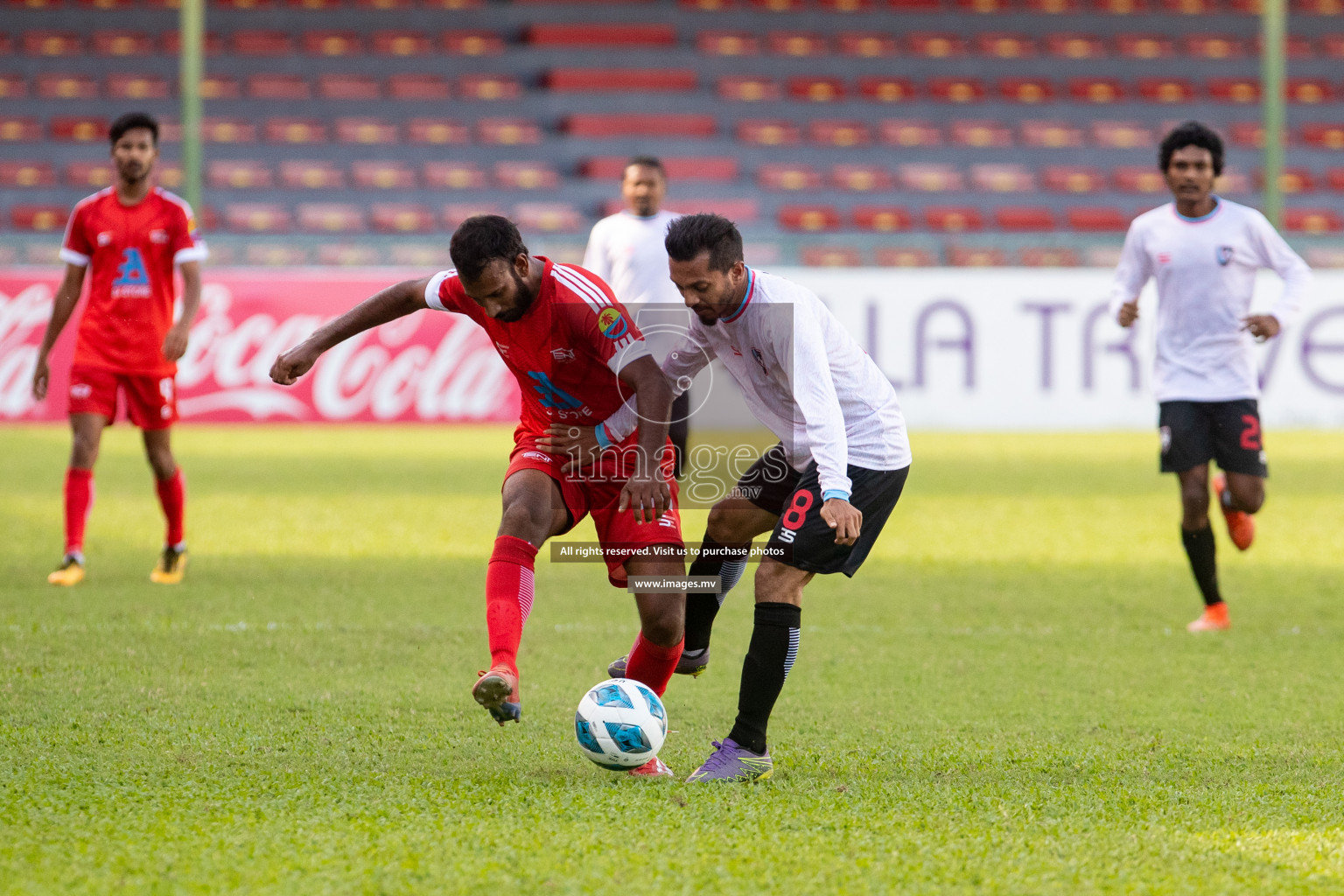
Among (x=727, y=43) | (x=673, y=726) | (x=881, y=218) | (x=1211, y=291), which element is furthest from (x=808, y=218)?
(x=673, y=726)

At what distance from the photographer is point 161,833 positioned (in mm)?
3162

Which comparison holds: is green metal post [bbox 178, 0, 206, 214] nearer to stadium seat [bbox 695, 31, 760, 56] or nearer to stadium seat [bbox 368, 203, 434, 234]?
stadium seat [bbox 368, 203, 434, 234]

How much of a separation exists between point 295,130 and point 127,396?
16753mm

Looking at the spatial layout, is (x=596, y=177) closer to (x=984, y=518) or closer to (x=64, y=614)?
(x=984, y=518)

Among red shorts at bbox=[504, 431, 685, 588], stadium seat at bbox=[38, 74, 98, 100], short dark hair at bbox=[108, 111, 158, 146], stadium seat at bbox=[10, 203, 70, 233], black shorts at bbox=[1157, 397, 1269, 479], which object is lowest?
red shorts at bbox=[504, 431, 685, 588]

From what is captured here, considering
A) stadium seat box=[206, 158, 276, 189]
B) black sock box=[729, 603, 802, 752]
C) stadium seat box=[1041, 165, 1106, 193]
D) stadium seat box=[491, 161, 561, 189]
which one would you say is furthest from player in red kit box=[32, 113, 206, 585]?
stadium seat box=[1041, 165, 1106, 193]

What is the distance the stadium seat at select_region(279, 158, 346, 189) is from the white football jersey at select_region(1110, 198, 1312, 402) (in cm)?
1727

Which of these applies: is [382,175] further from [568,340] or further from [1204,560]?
[568,340]

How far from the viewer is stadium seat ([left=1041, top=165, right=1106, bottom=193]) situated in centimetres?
2261

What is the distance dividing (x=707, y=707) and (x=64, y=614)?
9.66 feet

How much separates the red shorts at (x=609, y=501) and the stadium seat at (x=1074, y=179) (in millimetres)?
19710

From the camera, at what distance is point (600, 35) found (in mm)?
23844

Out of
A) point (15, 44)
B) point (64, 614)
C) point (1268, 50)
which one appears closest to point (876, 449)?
point (64, 614)

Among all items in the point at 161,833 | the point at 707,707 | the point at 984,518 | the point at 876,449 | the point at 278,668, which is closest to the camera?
the point at 161,833
